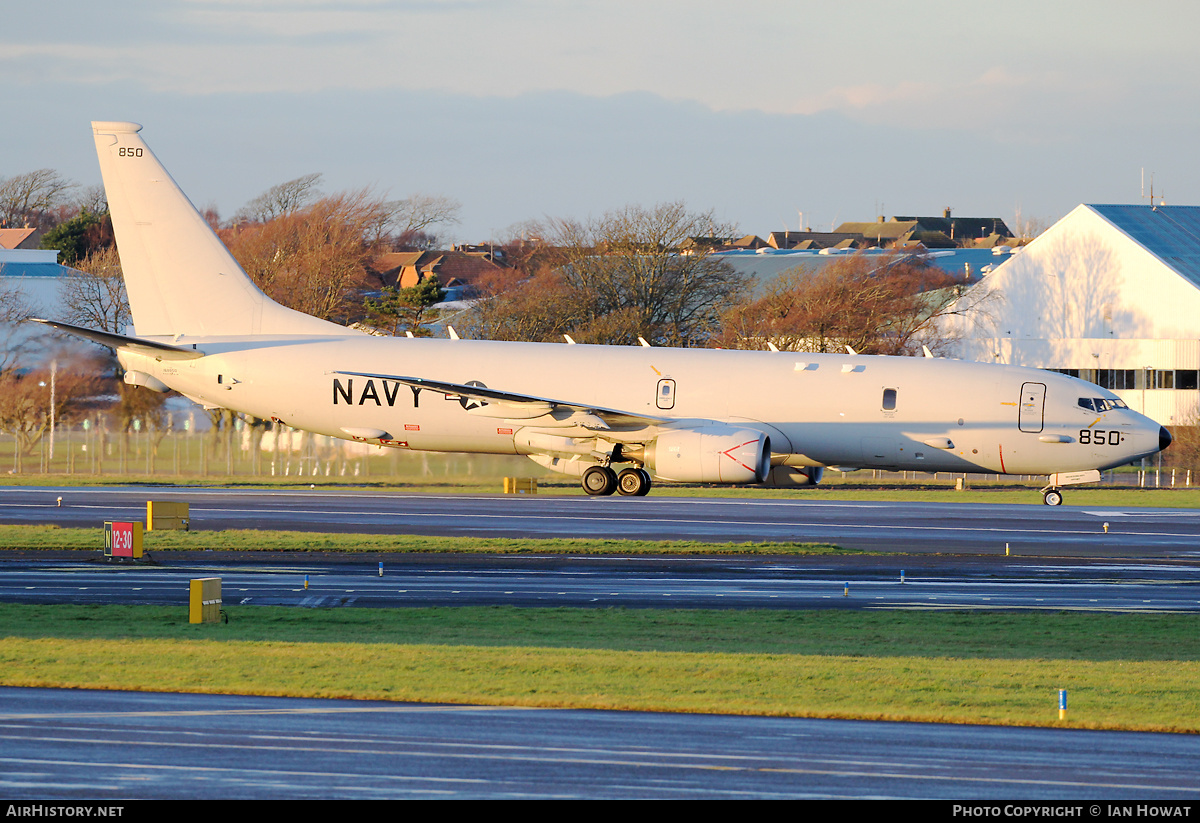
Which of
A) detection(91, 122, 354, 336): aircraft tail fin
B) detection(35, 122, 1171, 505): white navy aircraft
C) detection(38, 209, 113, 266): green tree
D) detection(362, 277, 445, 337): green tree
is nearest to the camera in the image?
detection(35, 122, 1171, 505): white navy aircraft

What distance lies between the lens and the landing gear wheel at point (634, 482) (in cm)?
3959

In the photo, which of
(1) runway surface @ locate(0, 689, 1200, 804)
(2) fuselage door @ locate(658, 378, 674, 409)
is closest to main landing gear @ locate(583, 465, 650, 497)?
(2) fuselage door @ locate(658, 378, 674, 409)

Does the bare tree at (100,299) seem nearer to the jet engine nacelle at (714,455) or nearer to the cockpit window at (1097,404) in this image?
the jet engine nacelle at (714,455)

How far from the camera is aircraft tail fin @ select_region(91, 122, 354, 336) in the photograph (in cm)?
4060

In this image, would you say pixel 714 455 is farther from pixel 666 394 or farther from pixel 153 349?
pixel 153 349

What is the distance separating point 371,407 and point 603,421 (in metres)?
6.90

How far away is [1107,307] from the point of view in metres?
80.5

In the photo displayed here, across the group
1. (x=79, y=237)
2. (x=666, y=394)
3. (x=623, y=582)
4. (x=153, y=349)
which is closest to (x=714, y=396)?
(x=666, y=394)

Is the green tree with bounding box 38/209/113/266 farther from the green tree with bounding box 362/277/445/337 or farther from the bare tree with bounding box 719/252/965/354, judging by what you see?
the bare tree with bounding box 719/252/965/354

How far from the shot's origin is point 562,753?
11.1m

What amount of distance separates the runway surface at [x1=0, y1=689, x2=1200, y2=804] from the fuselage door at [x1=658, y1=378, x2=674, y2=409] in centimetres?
2541

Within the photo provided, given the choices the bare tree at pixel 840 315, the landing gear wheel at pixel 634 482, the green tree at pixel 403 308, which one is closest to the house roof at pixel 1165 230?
the bare tree at pixel 840 315

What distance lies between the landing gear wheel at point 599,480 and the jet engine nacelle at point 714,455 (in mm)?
2938
